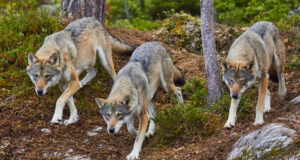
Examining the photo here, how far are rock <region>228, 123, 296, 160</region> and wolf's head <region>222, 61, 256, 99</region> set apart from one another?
119 centimetres

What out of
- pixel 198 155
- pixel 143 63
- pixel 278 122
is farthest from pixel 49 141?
pixel 278 122

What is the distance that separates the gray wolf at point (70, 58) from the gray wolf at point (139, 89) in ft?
4.53

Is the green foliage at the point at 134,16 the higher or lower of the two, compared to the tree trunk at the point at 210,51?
lower

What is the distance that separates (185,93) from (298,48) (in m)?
3.55

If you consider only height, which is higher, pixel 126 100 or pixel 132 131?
pixel 126 100

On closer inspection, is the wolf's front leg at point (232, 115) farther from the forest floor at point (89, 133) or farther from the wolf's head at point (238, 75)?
the wolf's head at point (238, 75)

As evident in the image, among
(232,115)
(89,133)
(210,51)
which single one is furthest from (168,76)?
(89,133)

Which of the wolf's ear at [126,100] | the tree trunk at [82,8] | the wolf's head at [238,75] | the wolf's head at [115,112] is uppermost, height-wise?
the tree trunk at [82,8]

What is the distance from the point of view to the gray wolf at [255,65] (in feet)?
22.4

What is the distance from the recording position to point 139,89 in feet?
22.9

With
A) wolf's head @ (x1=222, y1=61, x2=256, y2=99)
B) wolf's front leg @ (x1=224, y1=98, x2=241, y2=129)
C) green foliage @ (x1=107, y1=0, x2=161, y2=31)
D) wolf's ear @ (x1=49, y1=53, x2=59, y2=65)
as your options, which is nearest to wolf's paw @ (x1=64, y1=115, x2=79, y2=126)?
wolf's ear @ (x1=49, y1=53, x2=59, y2=65)

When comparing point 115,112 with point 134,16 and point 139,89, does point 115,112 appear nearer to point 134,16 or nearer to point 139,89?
point 139,89

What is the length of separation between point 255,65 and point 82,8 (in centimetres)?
594

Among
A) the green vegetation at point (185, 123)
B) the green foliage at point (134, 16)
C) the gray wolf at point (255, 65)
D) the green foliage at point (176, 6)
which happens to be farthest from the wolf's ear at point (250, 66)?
the green foliage at point (134, 16)
